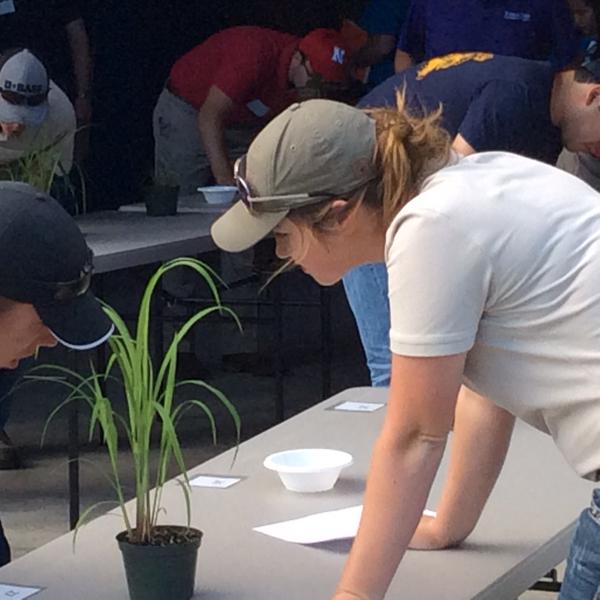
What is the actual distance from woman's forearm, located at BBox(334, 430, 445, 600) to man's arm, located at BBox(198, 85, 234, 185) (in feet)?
12.8

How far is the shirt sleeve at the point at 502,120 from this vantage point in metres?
2.86

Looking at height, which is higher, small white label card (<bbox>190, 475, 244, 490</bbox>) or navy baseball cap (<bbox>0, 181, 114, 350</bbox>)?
navy baseball cap (<bbox>0, 181, 114, 350</bbox>)

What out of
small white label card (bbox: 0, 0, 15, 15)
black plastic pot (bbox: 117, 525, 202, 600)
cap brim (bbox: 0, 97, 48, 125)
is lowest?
black plastic pot (bbox: 117, 525, 202, 600)

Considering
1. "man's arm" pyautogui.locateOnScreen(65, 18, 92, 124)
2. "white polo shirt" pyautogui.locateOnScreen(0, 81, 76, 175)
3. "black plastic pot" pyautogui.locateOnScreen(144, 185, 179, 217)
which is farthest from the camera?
"man's arm" pyautogui.locateOnScreen(65, 18, 92, 124)

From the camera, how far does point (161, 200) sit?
4.90 meters

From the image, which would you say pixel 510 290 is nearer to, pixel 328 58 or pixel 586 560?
pixel 586 560

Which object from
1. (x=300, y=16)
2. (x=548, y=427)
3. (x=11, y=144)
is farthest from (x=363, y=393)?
(x=300, y=16)

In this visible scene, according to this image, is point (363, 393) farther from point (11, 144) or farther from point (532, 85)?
point (11, 144)

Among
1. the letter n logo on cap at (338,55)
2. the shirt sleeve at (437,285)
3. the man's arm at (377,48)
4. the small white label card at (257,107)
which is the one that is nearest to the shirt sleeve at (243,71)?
the small white label card at (257,107)

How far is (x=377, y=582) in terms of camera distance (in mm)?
1681

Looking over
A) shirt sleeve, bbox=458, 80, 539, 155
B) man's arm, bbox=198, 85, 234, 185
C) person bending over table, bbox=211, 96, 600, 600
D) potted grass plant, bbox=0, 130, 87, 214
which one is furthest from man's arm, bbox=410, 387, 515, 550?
man's arm, bbox=198, 85, 234, 185

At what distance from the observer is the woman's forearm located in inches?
66.3

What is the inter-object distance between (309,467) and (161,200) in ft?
9.13

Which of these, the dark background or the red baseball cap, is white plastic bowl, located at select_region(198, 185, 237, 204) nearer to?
the red baseball cap
